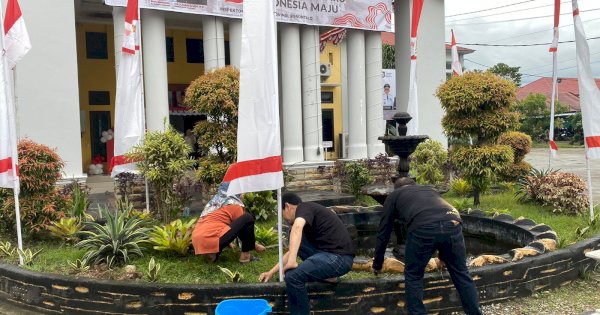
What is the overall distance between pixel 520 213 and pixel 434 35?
8.26m

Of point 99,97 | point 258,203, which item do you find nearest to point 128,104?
point 258,203

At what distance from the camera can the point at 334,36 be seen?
65.6ft

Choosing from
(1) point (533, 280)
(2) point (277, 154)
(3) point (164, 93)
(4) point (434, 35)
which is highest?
(4) point (434, 35)

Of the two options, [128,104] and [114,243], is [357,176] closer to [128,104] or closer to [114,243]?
[128,104]

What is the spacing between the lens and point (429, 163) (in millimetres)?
12875

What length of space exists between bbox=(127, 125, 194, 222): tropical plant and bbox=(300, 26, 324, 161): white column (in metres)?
6.13

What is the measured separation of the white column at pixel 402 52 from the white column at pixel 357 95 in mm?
2045

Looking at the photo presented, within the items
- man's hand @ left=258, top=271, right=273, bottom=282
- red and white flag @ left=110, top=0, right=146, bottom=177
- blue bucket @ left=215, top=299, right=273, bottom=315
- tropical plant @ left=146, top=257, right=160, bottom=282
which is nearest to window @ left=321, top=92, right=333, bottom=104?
red and white flag @ left=110, top=0, right=146, bottom=177

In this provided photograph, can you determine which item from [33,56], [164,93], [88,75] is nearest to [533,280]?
[164,93]

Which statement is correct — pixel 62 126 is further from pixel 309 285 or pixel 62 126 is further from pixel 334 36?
pixel 334 36

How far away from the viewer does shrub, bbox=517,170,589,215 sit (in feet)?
28.9

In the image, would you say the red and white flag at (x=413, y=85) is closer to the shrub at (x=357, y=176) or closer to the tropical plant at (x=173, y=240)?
the shrub at (x=357, y=176)

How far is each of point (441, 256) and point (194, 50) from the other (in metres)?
15.4

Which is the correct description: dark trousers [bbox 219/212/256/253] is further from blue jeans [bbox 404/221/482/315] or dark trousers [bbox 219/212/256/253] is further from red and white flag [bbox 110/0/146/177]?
red and white flag [bbox 110/0/146/177]
